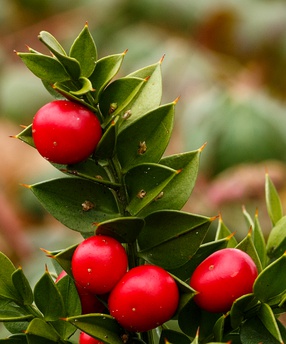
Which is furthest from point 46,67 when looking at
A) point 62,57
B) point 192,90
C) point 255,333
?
point 192,90

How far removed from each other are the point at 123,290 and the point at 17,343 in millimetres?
92

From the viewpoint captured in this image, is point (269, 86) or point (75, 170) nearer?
point (75, 170)

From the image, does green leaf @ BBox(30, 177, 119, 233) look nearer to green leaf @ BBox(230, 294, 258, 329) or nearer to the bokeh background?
green leaf @ BBox(230, 294, 258, 329)

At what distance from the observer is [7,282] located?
22.2 inches

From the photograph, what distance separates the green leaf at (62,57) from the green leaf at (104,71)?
0.02 metres

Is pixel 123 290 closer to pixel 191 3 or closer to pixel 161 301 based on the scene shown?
pixel 161 301

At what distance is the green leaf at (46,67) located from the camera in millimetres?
522

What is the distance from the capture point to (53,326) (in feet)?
1.86

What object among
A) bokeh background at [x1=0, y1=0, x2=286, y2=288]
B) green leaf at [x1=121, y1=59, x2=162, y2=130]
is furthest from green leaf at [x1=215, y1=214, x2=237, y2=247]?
bokeh background at [x1=0, y1=0, x2=286, y2=288]

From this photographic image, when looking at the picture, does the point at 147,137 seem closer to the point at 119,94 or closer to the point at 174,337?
the point at 119,94

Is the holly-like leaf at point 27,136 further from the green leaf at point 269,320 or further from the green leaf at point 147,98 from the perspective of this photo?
the green leaf at point 269,320

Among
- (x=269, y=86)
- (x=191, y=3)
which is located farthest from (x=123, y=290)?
(x=191, y=3)

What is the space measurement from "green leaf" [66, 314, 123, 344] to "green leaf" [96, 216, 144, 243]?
54 mm

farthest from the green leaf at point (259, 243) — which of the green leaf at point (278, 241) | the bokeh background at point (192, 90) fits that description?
the bokeh background at point (192, 90)
